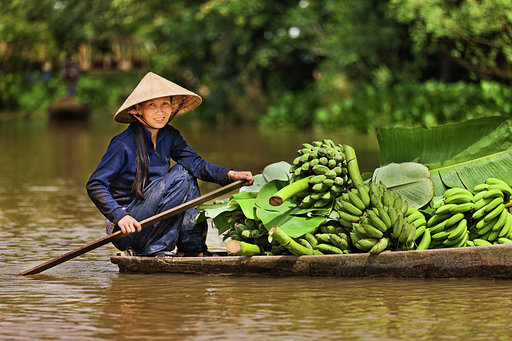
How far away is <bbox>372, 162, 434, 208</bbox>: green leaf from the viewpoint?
21.2ft

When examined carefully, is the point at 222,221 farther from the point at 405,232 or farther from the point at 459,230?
the point at 459,230

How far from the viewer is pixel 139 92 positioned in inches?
258

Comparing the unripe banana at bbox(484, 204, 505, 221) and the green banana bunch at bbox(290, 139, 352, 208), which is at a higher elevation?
the green banana bunch at bbox(290, 139, 352, 208)

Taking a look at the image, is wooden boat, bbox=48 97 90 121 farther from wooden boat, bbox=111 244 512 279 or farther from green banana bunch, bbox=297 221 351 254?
green banana bunch, bbox=297 221 351 254

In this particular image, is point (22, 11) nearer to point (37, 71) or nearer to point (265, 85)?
point (37, 71)

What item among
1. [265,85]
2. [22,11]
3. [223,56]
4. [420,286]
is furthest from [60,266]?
[22,11]

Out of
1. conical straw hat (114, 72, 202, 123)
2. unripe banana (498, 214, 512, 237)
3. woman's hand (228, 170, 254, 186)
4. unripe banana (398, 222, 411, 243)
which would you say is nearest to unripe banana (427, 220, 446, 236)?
unripe banana (398, 222, 411, 243)

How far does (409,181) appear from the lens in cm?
650

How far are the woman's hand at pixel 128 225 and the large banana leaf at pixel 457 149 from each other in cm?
167

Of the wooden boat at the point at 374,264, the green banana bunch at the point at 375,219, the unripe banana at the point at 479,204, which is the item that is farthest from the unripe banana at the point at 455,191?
the wooden boat at the point at 374,264

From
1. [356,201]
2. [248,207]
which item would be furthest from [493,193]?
[248,207]

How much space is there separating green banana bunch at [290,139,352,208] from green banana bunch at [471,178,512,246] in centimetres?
81

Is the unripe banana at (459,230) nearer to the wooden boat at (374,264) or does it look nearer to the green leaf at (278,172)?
the wooden boat at (374,264)

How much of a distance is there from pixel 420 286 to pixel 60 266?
8.47ft
